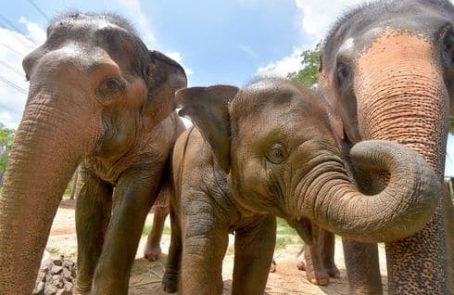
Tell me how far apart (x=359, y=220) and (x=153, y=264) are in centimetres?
390

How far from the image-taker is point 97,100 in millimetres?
2248

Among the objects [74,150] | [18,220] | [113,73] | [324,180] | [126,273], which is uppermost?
[113,73]

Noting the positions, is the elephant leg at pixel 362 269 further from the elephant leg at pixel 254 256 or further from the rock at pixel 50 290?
the rock at pixel 50 290

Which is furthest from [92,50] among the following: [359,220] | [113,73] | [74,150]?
[359,220]

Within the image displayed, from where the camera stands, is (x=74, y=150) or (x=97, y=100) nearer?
(x=74, y=150)

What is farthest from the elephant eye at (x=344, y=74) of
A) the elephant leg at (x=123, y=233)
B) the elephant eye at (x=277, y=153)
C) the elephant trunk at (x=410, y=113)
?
the elephant leg at (x=123, y=233)

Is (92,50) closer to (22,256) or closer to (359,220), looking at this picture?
(22,256)

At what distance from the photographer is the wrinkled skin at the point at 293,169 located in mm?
1382

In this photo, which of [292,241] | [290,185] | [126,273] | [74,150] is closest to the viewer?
[290,185]

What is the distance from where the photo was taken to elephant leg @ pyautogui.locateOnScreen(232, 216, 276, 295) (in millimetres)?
2570

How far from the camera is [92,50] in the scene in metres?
2.33

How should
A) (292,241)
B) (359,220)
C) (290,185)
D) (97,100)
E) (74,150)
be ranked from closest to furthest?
(359,220)
(290,185)
(74,150)
(97,100)
(292,241)

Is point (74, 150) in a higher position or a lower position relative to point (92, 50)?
lower

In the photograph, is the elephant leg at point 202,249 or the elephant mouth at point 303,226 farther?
the elephant leg at point 202,249
